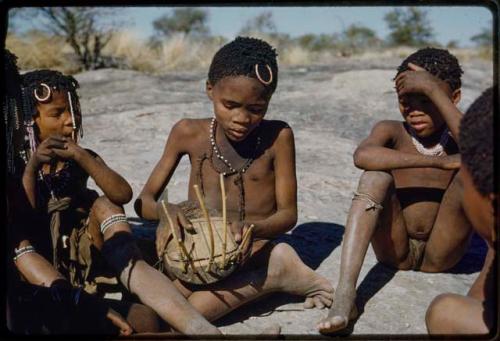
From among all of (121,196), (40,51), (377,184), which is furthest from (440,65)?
→ (40,51)

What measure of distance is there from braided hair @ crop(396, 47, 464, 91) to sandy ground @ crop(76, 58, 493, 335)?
956mm

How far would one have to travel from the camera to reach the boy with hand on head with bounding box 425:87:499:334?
79.3 inches

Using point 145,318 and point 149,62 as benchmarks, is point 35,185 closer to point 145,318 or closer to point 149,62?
point 145,318

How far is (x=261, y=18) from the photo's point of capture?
66.6 feet

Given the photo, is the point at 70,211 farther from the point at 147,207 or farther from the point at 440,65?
the point at 440,65

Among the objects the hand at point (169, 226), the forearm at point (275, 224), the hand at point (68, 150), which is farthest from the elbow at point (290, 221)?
the hand at point (68, 150)

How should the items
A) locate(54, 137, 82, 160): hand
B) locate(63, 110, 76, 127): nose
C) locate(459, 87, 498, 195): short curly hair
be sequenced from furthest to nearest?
locate(63, 110, 76, 127): nose
locate(54, 137, 82, 160): hand
locate(459, 87, 498, 195): short curly hair

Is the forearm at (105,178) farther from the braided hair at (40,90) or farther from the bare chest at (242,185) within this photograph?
the bare chest at (242,185)

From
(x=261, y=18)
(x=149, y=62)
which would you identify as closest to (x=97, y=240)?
(x=149, y=62)

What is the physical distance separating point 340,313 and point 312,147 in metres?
3.35

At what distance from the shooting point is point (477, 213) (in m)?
2.13

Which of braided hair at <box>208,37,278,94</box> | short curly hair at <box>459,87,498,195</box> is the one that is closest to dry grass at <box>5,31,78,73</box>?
Result: braided hair at <box>208,37,278,94</box>

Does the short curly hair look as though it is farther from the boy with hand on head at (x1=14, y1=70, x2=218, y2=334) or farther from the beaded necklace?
the beaded necklace

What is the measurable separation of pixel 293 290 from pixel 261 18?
58.6 feet
